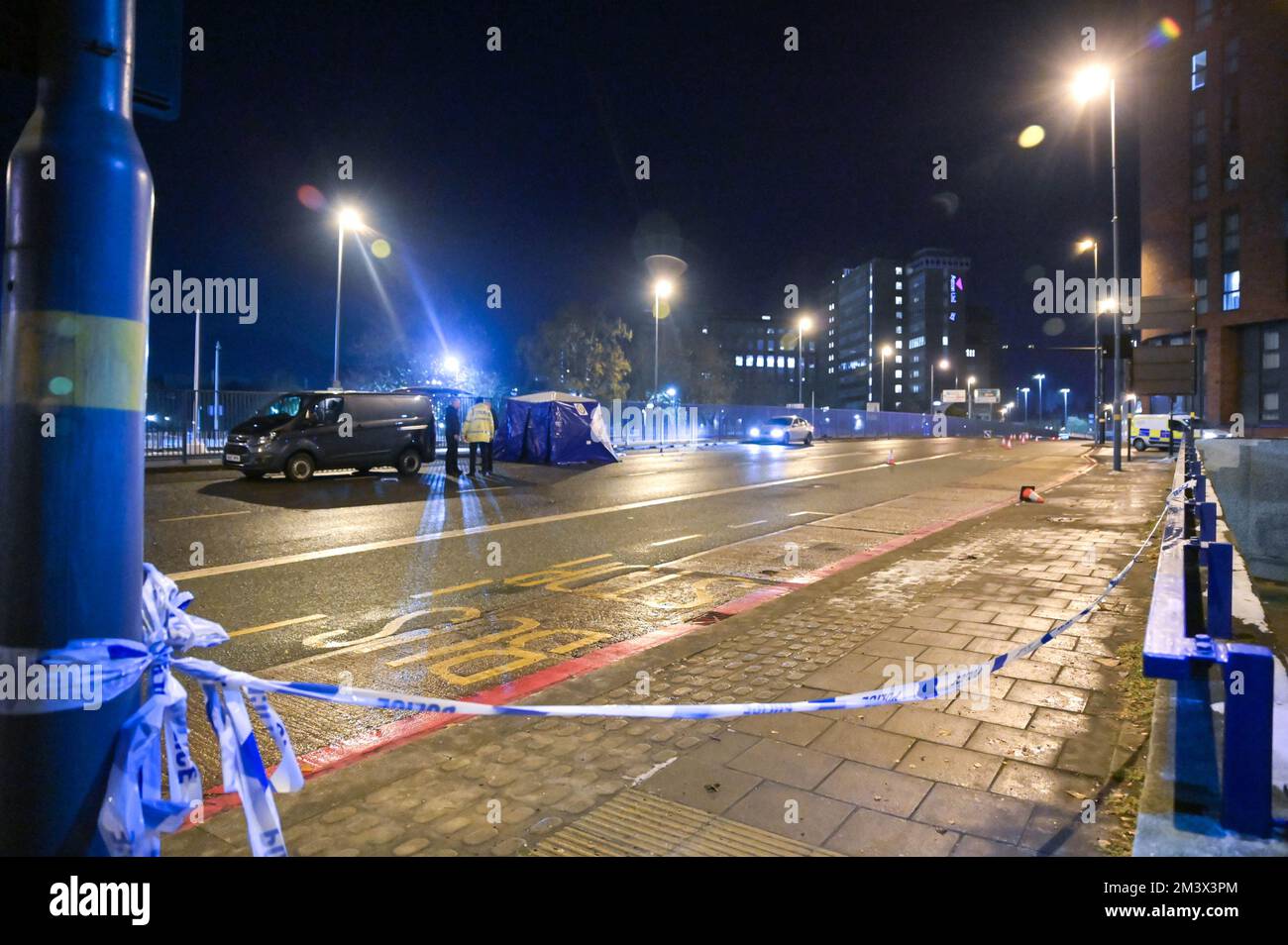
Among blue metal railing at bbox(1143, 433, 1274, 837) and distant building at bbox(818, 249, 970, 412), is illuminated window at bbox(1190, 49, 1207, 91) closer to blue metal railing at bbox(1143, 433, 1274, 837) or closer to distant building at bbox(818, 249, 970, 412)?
blue metal railing at bbox(1143, 433, 1274, 837)

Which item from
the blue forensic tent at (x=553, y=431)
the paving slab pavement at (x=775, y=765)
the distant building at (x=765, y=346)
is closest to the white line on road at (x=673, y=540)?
the paving slab pavement at (x=775, y=765)

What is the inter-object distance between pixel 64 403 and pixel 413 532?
9248mm

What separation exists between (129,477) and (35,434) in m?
0.21

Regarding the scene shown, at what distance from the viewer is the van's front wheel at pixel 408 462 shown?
18.6 m

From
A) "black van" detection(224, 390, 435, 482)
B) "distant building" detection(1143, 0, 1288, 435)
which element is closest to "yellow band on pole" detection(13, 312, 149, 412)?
"black van" detection(224, 390, 435, 482)

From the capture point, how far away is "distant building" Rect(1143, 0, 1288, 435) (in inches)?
1676

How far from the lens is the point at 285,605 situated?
22.6 feet

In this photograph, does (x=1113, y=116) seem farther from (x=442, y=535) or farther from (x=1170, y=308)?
(x=442, y=535)

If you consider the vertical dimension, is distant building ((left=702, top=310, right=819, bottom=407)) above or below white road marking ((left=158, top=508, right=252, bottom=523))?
above

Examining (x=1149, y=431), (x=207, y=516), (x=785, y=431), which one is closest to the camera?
(x=207, y=516)

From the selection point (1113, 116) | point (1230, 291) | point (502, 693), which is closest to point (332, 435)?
point (502, 693)

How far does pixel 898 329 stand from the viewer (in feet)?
562

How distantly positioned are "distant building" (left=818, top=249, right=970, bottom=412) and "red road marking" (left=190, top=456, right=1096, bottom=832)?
5796 inches
